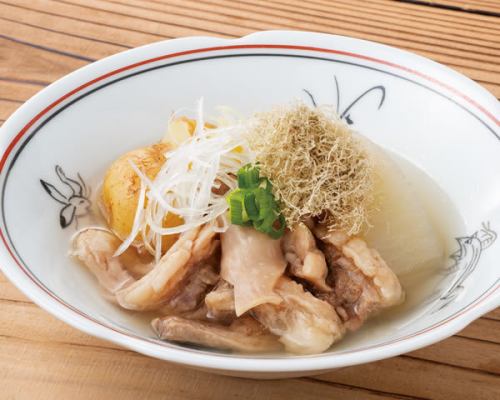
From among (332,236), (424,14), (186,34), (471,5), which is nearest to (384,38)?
(424,14)

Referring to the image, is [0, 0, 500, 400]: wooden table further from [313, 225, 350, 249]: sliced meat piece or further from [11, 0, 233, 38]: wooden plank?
[313, 225, 350, 249]: sliced meat piece

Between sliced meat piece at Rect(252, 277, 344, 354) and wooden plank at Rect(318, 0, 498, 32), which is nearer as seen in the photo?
sliced meat piece at Rect(252, 277, 344, 354)

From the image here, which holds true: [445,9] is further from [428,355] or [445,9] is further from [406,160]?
[428,355]

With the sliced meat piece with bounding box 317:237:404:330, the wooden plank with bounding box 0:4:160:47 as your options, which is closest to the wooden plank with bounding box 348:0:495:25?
the wooden plank with bounding box 0:4:160:47

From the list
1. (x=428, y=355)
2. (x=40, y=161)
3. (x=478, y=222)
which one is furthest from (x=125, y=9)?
(x=428, y=355)

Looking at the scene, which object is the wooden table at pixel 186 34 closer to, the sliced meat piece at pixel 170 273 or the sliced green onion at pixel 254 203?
the sliced meat piece at pixel 170 273

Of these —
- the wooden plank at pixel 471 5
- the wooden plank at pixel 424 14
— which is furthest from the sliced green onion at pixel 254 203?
the wooden plank at pixel 471 5

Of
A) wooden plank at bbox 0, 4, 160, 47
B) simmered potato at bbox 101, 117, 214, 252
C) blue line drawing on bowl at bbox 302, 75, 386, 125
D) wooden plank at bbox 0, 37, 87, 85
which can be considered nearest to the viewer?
simmered potato at bbox 101, 117, 214, 252
